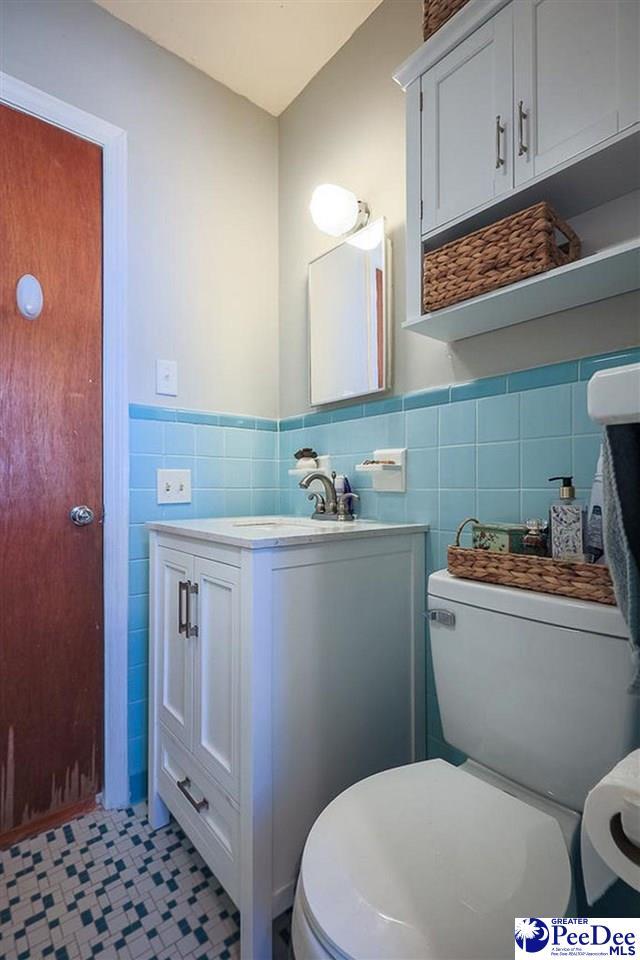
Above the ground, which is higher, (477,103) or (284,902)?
(477,103)

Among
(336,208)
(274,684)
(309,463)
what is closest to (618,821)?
(274,684)

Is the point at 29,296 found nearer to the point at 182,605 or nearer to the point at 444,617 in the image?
the point at 182,605

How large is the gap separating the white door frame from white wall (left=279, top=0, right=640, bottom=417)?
63 centimetres

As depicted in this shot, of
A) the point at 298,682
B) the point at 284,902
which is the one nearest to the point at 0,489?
the point at 298,682

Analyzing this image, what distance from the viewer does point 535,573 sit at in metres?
0.85

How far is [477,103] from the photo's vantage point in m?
0.98

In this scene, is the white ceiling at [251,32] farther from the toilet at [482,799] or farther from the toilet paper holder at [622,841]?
the toilet paper holder at [622,841]

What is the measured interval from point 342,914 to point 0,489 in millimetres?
1236

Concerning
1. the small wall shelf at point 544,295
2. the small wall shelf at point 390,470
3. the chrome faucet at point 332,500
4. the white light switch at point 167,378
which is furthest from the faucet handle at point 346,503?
the white light switch at point 167,378

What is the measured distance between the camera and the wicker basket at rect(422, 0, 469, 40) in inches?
39.9

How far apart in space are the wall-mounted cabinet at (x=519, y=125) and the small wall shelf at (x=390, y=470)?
366 millimetres

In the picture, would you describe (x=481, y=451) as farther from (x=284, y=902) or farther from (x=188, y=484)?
(x=284, y=902)

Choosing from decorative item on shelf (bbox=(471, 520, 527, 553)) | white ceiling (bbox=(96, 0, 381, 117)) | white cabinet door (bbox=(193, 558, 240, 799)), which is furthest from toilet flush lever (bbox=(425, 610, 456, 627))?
white ceiling (bbox=(96, 0, 381, 117))

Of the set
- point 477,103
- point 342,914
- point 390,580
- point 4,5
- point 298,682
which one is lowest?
point 342,914
